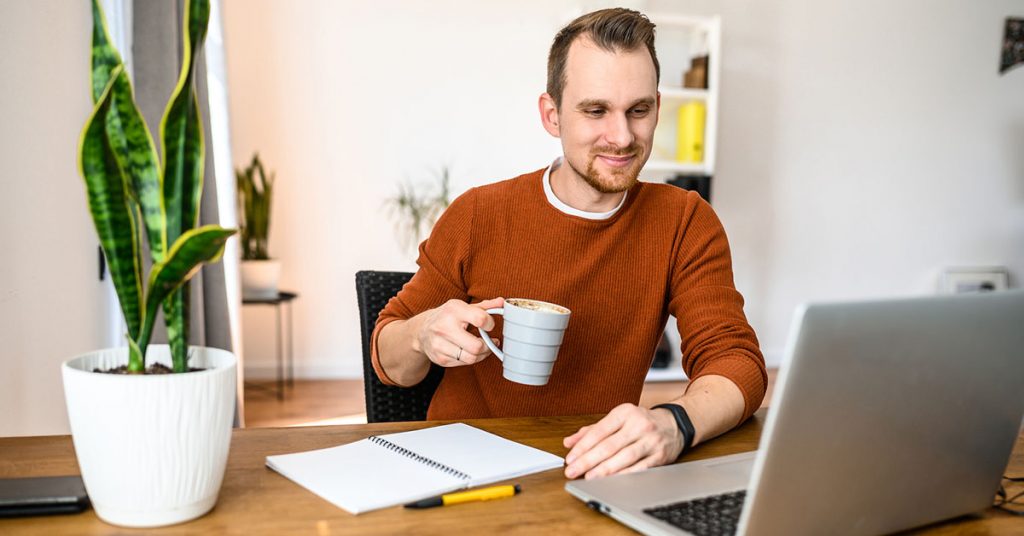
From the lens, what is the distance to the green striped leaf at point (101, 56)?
774mm

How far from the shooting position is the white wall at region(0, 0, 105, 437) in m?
1.76

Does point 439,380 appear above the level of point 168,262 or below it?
below

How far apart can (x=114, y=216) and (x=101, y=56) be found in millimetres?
148

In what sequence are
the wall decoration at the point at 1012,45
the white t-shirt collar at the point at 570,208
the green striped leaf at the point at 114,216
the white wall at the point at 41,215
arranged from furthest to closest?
the wall decoration at the point at 1012,45, the white wall at the point at 41,215, the white t-shirt collar at the point at 570,208, the green striped leaf at the point at 114,216

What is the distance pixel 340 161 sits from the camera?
432 centimetres

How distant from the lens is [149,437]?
748 mm

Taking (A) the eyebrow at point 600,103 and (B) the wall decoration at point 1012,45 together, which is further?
(B) the wall decoration at point 1012,45

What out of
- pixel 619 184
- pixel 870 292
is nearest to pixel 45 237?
pixel 619 184

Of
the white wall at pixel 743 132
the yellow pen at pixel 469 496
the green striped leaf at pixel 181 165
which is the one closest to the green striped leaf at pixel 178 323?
the green striped leaf at pixel 181 165

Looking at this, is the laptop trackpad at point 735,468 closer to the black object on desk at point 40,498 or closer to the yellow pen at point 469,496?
the yellow pen at point 469,496

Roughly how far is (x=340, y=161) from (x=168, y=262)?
366 cm

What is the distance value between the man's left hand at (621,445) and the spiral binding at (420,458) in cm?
12

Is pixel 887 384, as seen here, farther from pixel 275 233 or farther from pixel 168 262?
pixel 275 233

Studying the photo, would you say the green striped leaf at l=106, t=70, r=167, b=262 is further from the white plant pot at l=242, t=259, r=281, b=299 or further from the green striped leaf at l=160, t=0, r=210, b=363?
the white plant pot at l=242, t=259, r=281, b=299
